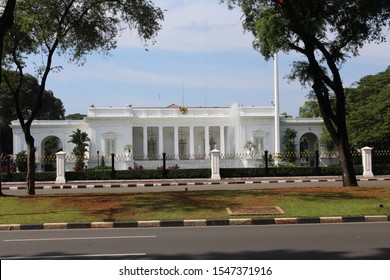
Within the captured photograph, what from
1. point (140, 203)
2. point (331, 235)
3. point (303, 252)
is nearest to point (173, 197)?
point (140, 203)

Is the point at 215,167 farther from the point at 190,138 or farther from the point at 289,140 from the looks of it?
the point at 190,138

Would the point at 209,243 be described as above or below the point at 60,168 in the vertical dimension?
below

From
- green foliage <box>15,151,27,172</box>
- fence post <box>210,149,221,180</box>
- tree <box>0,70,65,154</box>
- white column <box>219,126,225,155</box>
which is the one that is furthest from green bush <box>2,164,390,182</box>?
tree <box>0,70,65,154</box>

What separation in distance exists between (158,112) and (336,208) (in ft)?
144

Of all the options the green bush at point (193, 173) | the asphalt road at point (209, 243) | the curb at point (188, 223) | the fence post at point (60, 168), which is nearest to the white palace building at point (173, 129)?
the green bush at point (193, 173)

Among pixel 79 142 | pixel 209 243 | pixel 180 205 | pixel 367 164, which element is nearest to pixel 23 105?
pixel 79 142

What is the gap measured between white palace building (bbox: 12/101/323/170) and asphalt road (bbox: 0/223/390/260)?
40445mm

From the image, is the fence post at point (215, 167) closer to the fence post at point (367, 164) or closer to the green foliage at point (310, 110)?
the fence post at point (367, 164)

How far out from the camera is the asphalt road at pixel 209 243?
7121 millimetres

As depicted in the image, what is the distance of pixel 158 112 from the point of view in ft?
182

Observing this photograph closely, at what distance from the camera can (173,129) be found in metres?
58.2

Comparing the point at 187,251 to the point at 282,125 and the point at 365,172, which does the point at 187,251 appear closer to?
the point at 365,172

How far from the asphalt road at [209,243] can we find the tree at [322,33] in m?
8.90

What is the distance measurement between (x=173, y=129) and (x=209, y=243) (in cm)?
5008
